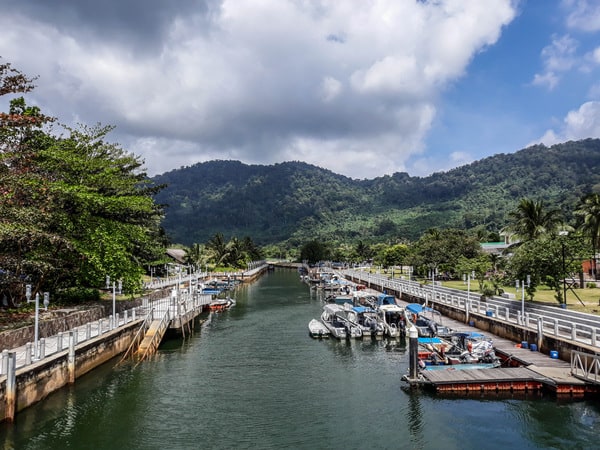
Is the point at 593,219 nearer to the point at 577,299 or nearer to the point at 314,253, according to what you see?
the point at 577,299

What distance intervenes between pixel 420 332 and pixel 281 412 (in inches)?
787

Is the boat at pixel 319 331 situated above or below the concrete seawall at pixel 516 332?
Answer: below

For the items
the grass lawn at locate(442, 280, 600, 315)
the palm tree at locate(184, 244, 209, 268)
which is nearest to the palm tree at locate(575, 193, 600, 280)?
the grass lawn at locate(442, 280, 600, 315)

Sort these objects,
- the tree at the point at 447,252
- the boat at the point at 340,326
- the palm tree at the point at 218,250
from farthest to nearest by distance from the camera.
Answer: the palm tree at the point at 218,250, the tree at the point at 447,252, the boat at the point at 340,326

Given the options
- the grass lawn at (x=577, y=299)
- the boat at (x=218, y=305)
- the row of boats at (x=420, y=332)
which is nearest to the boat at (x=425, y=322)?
the row of boats at (x=420, y=332)

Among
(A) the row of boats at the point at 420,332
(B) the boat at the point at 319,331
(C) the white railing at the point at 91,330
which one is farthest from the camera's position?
(B) the boat at the point at 319,331

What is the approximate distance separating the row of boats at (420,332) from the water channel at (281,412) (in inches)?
122

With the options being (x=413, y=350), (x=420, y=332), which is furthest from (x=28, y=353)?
(x=420, y=332)

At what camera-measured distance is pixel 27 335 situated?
25188mm

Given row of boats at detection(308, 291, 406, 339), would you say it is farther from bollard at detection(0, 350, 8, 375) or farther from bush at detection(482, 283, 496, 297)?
bollard at detection(0, 350, 8, 375)

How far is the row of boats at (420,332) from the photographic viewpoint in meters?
29.0

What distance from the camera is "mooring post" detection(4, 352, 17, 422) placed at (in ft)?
64.2

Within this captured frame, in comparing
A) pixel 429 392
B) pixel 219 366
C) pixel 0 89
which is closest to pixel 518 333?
pixel 429 392

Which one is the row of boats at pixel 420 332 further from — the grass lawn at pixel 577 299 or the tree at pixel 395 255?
the tree at pixel 395 255
